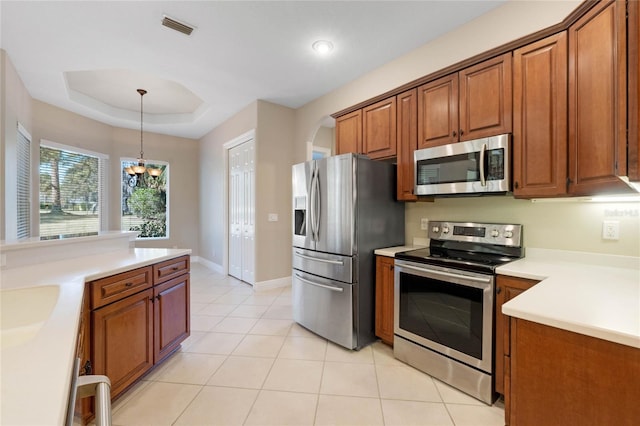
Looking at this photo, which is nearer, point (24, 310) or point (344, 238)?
point (24, 310)

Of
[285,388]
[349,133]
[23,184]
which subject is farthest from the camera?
[23,184]

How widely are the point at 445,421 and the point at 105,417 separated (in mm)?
1758

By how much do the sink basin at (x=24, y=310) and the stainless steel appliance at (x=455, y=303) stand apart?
7.01ft

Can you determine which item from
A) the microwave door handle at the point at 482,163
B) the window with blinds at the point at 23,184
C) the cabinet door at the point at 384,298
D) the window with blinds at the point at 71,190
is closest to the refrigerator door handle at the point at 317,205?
the cabinet door at the point at 384,298

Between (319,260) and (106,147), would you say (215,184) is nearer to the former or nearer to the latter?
(106,147)

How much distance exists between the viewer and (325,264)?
102 inches

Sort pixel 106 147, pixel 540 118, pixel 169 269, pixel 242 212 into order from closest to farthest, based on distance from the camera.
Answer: pixel 540 118
pixel 169 269
pixel 242 212
pixel 106 147

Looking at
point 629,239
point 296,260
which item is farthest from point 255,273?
point 629,239

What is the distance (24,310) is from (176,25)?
2347mm

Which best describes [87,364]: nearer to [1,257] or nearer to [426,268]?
[1,257]

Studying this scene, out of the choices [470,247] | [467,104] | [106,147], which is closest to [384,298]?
[470,247]

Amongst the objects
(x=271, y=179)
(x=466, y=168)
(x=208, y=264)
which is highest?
(x=271, y=179)

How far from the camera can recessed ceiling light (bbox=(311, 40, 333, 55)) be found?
2635mm

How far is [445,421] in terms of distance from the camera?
1629mm
